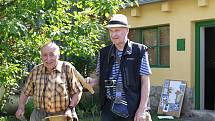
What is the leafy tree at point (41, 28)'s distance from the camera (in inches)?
239

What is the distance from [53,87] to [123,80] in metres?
0.87

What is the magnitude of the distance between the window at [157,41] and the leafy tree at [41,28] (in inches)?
220

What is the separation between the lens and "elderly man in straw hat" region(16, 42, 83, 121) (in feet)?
17.1

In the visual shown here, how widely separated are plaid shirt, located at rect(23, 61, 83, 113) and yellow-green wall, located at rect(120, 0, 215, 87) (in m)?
6.14

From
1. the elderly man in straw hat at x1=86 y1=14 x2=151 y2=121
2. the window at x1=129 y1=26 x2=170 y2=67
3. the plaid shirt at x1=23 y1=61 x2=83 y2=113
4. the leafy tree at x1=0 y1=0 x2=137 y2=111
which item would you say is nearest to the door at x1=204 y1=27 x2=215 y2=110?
the window at x1=129 y1=26 x2=170 y2=67

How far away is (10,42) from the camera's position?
251 inches

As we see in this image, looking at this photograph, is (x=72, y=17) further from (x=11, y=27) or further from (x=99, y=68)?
(x=99, y=68)

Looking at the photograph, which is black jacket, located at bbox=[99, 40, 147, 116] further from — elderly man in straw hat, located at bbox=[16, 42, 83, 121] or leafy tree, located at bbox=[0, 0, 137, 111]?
leafy tree, located at bbox=[0, 0, 137, 111]

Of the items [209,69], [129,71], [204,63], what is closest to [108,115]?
[129,71]

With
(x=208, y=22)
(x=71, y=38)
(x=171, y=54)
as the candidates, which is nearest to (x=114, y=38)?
(x=71, y=38)

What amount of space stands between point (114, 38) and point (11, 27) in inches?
58.6

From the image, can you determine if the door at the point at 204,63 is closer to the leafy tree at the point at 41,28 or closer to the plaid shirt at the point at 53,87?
the leafy tree at the point at 41,28

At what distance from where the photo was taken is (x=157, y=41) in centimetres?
1300

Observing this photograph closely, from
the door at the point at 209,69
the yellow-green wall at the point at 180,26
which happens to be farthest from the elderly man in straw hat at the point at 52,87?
the door at the point at 209,69
